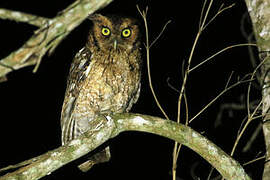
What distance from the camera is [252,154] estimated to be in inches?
178

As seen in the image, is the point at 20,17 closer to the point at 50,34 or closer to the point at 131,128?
the point at 50,34

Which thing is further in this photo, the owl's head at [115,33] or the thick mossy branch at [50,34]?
the owl's head at [115,33]

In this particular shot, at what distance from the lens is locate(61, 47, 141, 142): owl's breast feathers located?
309 cm

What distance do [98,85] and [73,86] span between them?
26 centimetres

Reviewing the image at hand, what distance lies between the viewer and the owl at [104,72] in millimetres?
3094

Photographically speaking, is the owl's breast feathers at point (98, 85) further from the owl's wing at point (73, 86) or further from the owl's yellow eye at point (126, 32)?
the owl's yellow eye at point (126, 32)

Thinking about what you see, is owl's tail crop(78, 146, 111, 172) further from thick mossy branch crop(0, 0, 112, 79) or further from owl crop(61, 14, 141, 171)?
thick mossy branch crop(0, 0, 112, 79)

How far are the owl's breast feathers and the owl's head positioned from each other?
62 millimetres

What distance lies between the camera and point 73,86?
3.23 metres

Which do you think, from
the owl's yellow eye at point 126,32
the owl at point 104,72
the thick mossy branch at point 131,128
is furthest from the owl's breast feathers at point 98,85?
the thick mossy branch at point 131,128

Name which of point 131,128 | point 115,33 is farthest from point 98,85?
point 131,128

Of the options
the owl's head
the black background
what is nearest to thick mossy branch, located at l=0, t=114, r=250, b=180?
the owl's head

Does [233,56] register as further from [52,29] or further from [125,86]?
[52,29]

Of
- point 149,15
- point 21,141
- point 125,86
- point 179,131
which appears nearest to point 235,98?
point 149,15
